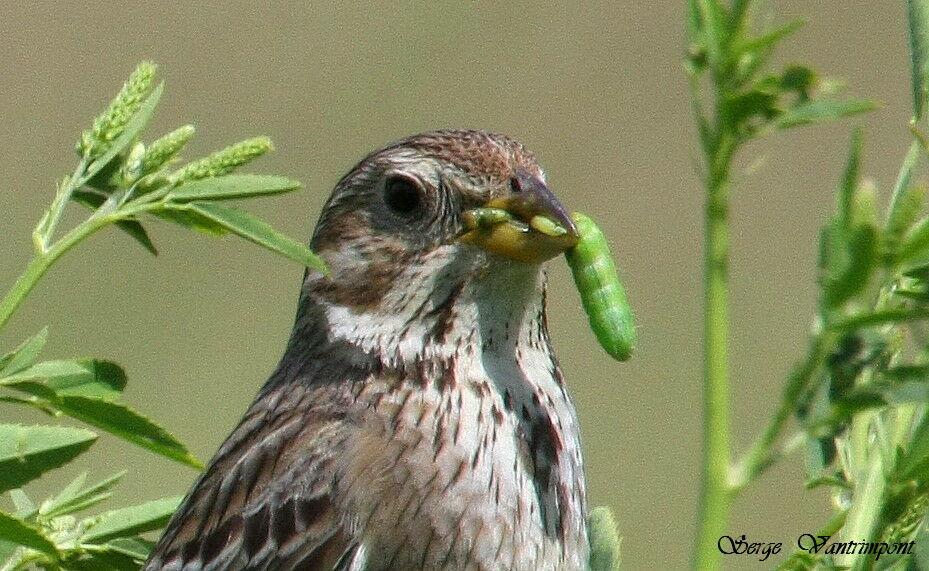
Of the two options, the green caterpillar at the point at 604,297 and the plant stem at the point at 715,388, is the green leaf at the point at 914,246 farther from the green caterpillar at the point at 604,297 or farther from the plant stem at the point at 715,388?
the green caterpillar at the point at 604,297

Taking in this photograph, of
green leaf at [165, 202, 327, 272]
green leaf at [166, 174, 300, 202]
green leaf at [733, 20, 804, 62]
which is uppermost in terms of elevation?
green leaf at [733, 20, 804, 62]

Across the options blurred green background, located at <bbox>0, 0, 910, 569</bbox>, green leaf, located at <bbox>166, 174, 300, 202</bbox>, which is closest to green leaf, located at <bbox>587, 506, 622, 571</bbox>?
green leaf, located at <bbox>166, 174, 300, 202</bbox>

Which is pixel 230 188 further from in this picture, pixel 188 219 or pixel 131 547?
pixel 131 547

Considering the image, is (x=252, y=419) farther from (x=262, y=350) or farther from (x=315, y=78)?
(x=315, y=78)

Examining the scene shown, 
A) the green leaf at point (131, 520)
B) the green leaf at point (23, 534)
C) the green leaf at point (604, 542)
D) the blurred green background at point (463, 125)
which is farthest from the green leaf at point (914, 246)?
the blurred green background at point (463, 125)

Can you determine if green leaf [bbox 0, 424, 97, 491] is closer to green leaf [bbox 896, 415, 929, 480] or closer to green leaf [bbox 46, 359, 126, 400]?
Answer: green leaf [bbox 46, 359, 126, 400]

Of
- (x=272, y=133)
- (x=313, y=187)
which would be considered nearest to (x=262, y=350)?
(x=313, y=187)

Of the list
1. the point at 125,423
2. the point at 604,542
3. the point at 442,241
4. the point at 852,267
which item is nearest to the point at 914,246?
the point at 852,267
